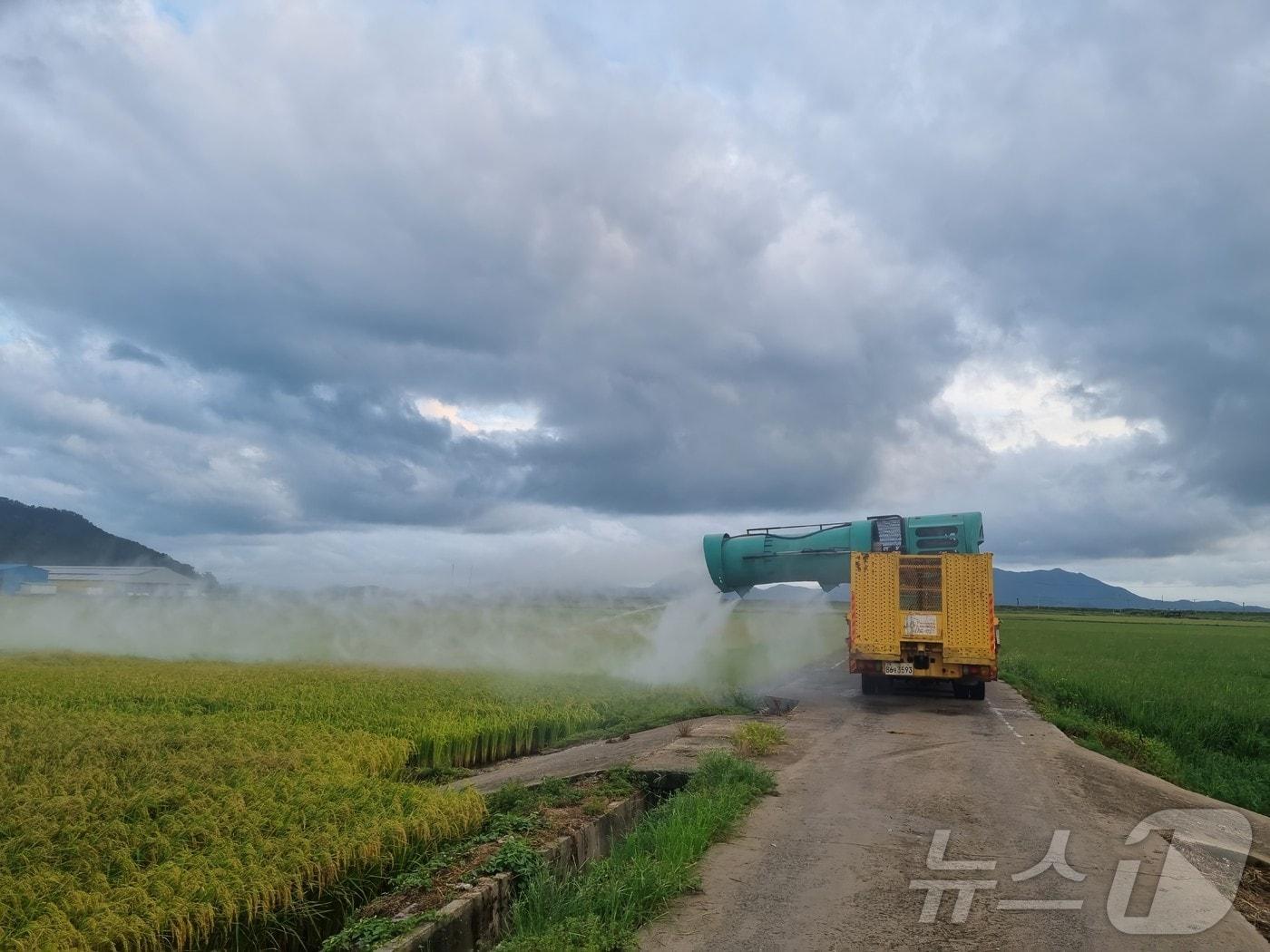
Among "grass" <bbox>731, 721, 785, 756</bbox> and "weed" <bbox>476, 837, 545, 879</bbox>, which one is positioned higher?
"grass" <bbox>731, 721, 785, 756</bbox>

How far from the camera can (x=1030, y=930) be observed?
5.59 meters

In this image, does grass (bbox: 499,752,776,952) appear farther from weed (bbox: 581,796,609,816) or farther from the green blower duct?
the green blower duct

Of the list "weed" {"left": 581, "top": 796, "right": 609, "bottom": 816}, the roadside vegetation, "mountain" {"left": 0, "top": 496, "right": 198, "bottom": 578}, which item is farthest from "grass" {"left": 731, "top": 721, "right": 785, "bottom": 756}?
"mountain" {"left": 0, "top": 496, "right": 198, "bottom": 578}

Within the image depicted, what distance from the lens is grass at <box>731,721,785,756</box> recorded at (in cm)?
1213

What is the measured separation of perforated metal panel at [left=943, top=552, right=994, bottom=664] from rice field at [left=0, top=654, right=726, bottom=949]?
5.76m

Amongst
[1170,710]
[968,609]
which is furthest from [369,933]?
[1170,710]

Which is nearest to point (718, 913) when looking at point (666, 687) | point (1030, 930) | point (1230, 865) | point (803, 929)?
point (803, 929)

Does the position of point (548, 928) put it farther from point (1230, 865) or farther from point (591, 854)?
point (1230, 865)

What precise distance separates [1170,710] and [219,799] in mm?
18915

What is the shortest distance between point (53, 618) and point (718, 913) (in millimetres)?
44249

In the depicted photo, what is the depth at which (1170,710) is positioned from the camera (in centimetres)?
1814

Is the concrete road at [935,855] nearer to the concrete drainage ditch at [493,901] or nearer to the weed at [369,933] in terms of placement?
the concrete drainage ditch at [493,901]

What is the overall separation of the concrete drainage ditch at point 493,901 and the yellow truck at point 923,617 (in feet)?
30.7

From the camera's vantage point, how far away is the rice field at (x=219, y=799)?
566 cm
